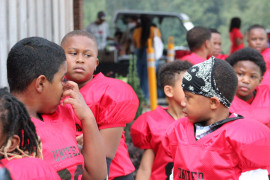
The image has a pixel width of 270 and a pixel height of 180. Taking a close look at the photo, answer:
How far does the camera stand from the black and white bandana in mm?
2854

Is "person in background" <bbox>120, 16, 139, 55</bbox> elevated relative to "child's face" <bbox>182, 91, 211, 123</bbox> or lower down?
lower down

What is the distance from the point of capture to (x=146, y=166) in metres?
3.70

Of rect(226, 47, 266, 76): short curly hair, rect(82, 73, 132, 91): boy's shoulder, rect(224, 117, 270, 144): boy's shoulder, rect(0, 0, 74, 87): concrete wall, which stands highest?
rect(0, 0, 74, 87): concrete wall

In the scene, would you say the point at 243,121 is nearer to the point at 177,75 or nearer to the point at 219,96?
the point at 219,96

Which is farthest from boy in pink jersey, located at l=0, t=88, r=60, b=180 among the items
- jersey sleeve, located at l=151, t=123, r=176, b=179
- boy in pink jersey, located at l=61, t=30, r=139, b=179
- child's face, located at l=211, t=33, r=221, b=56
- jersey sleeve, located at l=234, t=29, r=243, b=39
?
jersey sleeve, located at l=234, t=29, r=243, b=39

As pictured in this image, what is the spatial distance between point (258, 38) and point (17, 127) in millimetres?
5034

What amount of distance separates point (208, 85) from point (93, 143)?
82 cm

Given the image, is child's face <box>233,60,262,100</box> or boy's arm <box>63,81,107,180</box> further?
child's face <box>233,60,262,100</box>

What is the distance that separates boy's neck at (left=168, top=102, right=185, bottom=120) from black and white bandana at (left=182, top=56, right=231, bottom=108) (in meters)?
0.93

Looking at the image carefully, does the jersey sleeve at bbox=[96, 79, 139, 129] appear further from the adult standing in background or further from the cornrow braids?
the adult standing in background

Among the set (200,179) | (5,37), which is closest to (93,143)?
(200,179)

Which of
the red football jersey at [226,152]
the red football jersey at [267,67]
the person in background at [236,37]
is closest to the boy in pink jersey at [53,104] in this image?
the red football jersey at [226,152]

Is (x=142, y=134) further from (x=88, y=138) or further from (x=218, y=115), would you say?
(x=88, y=138)

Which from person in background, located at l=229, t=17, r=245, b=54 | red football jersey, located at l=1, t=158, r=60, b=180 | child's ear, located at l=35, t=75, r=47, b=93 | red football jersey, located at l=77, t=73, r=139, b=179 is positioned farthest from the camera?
person in background, located at l=229, t=17, r=245, b=54
